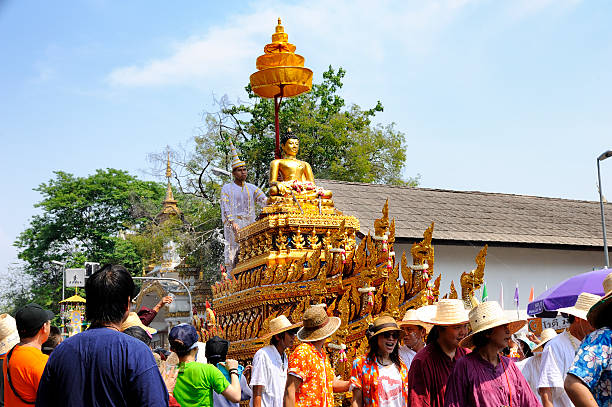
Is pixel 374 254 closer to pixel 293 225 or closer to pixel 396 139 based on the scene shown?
Result: pixel 293 225

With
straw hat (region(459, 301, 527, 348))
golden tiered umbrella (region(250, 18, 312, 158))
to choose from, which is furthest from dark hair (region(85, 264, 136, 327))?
golden tiered umbrella (region(250, 18, 312, 158))

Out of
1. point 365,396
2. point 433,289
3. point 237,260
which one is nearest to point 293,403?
point 365,396

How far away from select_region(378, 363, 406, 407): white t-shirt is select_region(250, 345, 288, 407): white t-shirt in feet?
4.99

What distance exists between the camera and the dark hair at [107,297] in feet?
12.6

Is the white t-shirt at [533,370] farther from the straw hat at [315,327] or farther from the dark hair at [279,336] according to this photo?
the dark hair at [279,336]

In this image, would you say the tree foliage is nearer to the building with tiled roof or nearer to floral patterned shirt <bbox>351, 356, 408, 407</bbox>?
the building with tiled roof

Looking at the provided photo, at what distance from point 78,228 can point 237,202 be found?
1473 inches

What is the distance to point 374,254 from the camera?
9430 millimetres

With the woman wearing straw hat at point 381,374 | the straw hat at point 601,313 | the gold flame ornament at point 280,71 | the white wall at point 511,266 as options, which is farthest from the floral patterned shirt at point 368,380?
the white wall at point 511,266

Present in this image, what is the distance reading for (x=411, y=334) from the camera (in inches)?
304

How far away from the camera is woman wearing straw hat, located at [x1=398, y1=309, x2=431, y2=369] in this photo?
7.12 metres

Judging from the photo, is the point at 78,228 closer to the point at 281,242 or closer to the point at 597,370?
the point at 281,242

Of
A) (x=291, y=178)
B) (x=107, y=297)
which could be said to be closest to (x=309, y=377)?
(x=107, y=297)

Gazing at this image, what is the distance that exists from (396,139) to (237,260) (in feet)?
76.5
